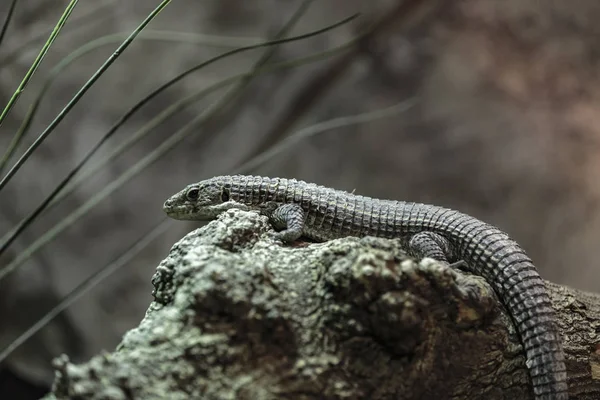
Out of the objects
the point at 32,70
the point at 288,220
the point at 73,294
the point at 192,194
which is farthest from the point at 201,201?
the point at 73,294

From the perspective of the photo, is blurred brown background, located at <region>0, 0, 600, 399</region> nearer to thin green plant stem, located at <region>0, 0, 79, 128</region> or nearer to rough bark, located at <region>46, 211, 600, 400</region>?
thin green plant stem, located at <region>0, 0, 79, 128</region>

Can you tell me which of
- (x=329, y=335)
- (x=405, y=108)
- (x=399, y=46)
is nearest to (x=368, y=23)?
(x=399, y=46)

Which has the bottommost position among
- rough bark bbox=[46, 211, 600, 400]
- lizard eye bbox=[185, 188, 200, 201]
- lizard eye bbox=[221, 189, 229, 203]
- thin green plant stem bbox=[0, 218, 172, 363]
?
rough bark bbox=[46, 211, 600, 400]

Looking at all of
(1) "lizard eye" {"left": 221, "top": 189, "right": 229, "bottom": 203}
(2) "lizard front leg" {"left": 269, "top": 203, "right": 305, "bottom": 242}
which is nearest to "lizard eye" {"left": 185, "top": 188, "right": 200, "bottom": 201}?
(1) "lizard eye" {"left": 221, "top": 189, "right": 229, "bottom": 203}

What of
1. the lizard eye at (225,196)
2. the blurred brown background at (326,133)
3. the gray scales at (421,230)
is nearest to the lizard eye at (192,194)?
the gray scales at (421,230)

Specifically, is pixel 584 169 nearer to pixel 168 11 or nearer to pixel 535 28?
pixel 535 28

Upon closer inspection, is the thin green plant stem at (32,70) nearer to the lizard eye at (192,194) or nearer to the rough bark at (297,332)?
the rough bark at (297,332)
